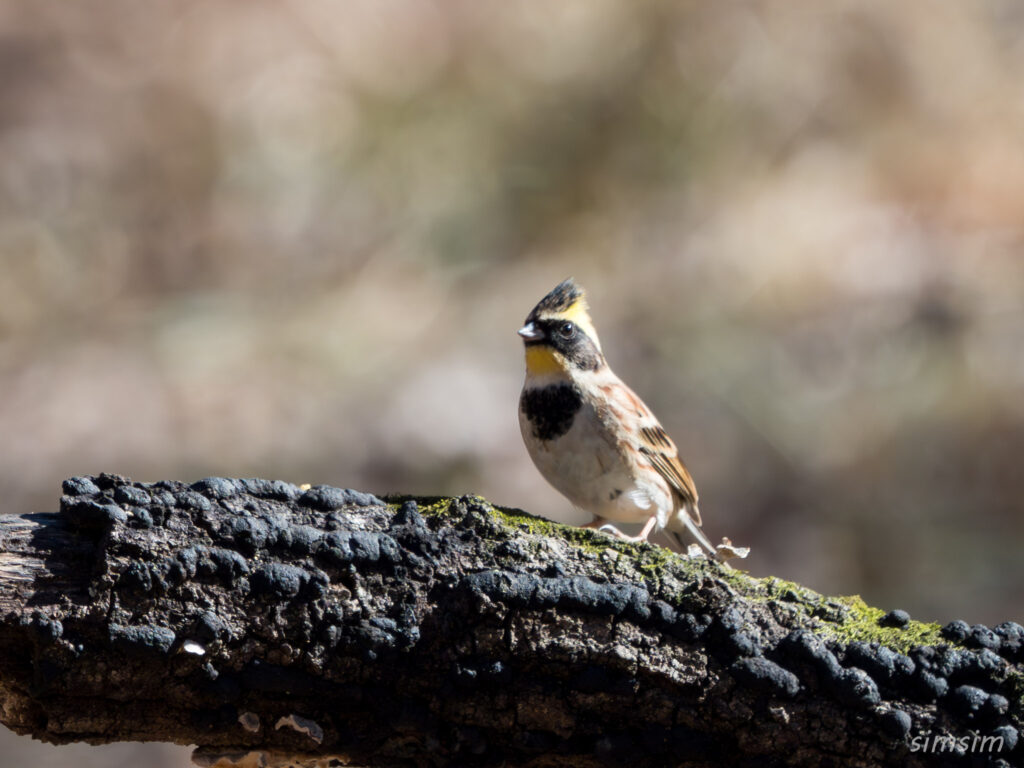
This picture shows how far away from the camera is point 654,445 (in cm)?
480

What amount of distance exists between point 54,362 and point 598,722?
6377 mm

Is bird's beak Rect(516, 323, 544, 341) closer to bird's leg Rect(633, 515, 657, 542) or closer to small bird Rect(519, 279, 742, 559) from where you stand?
small bird Rect(519, 279, 742, 559)

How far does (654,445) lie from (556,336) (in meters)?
0.66

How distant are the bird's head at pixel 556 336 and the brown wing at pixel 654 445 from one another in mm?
208

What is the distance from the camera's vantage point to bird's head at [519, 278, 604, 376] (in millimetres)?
4578

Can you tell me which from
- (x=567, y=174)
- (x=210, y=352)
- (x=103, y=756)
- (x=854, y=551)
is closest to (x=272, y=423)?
(x=210, y=352)

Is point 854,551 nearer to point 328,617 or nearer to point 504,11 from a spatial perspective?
point 504,11

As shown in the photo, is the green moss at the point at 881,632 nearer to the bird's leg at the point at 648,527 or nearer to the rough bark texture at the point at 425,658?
the rough bark texture at the point at 425,658

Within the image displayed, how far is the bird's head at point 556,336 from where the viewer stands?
4578 mm

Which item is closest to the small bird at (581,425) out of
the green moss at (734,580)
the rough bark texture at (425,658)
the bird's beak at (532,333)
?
the bird's beak at (532,333)

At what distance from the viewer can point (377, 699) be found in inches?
101

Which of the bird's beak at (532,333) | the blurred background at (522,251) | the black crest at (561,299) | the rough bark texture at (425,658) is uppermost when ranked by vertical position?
the blurred background at (522,251)

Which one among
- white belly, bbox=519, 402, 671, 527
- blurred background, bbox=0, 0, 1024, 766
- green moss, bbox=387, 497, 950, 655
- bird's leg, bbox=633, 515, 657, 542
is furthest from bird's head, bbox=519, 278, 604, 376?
blurred background, bbox=0, 0, 1024, 766

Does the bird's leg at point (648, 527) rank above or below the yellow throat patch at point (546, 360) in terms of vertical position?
below
